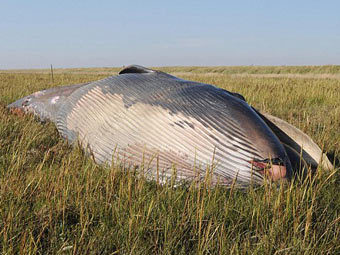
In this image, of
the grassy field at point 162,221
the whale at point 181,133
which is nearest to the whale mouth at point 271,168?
the whale at point 181,133

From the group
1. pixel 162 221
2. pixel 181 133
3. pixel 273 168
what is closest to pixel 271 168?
pixel 273 168

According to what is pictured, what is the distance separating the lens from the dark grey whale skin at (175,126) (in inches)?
90.2

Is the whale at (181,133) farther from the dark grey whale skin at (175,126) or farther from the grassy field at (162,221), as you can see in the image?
the grassy field at (162,221)

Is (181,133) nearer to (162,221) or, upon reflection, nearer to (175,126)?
(175,126)

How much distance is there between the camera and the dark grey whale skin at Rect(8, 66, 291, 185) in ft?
7.52

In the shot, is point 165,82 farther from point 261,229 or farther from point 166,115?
point 261,229

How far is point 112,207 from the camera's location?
6.13 feet

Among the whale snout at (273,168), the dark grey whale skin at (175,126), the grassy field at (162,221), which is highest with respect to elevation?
the dark grey whale skin at (175,126)

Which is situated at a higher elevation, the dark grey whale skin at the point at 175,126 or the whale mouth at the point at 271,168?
the dark grey whale skin at the point at 175,126

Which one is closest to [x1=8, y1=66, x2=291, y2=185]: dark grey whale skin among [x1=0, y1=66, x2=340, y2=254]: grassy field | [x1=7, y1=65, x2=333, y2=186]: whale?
[x1=7, y1=65, x2=333, y2=186]: whale

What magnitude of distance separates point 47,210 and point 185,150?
961 millimetres

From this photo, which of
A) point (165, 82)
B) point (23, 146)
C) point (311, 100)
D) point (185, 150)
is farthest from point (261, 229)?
point (311, 100)

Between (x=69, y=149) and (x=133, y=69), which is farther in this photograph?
(x=133, y=69)

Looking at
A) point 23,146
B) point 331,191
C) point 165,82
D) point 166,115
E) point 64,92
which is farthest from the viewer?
point 64,92
